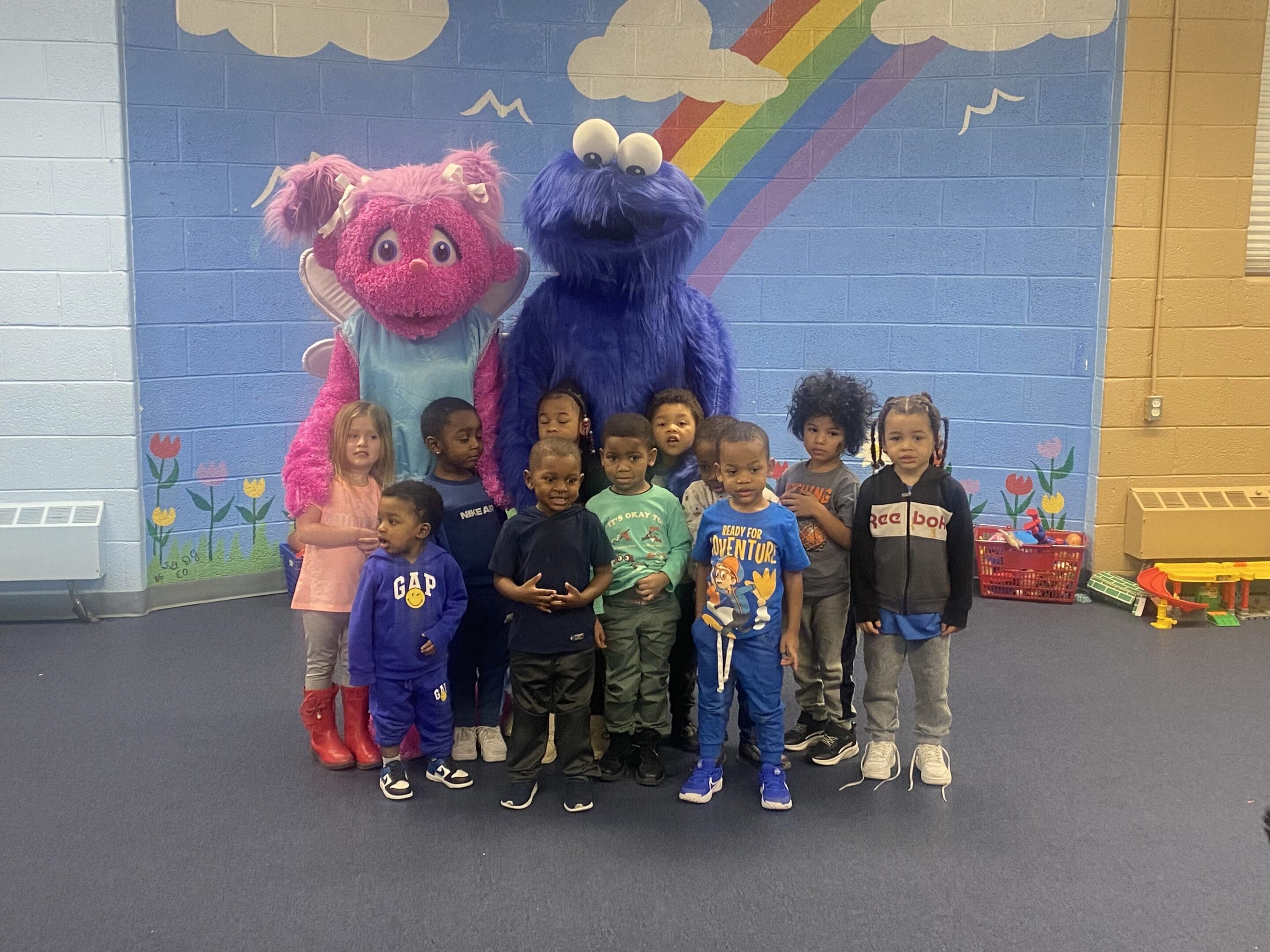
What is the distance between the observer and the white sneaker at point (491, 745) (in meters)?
2.97

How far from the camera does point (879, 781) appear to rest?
286 cm

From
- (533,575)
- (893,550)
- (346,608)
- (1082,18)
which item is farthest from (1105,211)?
(346,608)

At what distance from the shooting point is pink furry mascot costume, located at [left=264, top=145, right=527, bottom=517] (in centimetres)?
290

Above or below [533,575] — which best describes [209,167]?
above

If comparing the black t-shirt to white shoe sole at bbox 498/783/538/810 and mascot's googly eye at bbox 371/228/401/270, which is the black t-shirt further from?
mascot's googly eye at bbox 371/228/401/270

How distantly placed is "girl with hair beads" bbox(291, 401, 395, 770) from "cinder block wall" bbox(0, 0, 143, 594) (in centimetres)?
159

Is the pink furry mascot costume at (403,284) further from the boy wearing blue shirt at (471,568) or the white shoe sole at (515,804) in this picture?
the white shoe sole at (515,804)

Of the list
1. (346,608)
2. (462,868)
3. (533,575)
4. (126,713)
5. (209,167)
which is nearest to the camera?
(462,868)

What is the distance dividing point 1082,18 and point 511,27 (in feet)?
7.05

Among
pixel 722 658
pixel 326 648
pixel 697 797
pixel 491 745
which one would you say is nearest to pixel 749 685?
pixel 722 658

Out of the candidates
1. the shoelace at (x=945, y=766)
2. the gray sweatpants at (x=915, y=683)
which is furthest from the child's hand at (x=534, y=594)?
the shoelace at (x=945, y=766)

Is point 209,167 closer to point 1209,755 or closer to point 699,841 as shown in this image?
point 699,841

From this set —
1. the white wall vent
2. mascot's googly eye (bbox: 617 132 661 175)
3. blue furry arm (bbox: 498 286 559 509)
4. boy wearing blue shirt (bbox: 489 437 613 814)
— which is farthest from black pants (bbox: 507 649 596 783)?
the white wall vent

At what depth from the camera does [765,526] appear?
267 cm
